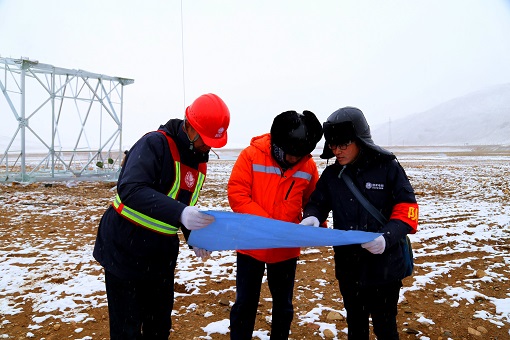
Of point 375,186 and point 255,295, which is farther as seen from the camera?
point 255,295

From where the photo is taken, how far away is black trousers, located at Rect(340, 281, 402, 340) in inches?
90.1

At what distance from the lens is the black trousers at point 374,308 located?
2289mm

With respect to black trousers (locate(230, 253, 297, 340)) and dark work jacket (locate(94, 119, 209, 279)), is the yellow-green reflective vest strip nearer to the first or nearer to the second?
dark work jacket (locate(94, 119, 209, 279))

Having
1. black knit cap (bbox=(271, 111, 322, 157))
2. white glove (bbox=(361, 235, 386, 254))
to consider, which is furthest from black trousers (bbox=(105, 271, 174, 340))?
white glove (bbox=(361, 235, 386, 254))

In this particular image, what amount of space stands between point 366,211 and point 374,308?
69 centimetres

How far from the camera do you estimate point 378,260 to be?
7.30 ft

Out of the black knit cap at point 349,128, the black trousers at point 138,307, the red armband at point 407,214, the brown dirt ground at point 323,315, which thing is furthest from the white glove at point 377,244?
the brown dirt ground at point 323,315

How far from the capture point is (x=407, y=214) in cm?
212

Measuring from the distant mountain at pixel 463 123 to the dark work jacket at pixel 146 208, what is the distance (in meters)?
121

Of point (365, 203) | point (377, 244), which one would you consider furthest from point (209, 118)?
point (377, 244)

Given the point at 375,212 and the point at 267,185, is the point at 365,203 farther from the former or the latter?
the point at 267,185

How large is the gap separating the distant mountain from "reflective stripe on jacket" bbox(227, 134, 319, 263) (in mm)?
119782

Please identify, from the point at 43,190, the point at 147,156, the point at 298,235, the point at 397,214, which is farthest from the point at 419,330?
the point at 43,190

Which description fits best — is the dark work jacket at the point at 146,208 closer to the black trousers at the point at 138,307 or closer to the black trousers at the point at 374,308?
the black trousers at the point at 138,307
